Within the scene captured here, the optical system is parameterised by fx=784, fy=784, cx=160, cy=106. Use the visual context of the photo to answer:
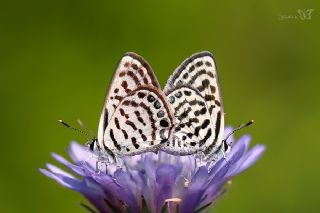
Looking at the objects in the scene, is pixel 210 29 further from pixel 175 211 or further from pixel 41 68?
pixel 175 211

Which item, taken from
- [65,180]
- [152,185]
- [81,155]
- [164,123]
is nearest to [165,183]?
[152,185]

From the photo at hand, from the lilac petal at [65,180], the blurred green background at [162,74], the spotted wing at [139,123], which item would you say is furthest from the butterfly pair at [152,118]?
the blurred green background at [162,74]

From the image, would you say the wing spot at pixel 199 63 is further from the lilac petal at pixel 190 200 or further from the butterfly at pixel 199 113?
the lilac petal at pixel 190 200

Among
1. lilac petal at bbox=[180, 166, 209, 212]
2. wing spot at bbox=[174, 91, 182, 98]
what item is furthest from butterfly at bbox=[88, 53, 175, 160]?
lilac petal at bbox=[180, 166, 209, 212]

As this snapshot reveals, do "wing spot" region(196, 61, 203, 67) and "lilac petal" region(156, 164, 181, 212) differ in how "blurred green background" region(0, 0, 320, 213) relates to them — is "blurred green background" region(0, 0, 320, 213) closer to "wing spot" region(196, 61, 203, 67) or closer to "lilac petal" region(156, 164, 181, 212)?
"wing spot" region(196, 61, 203, 67)

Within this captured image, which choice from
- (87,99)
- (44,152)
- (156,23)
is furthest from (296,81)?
(44,152)
